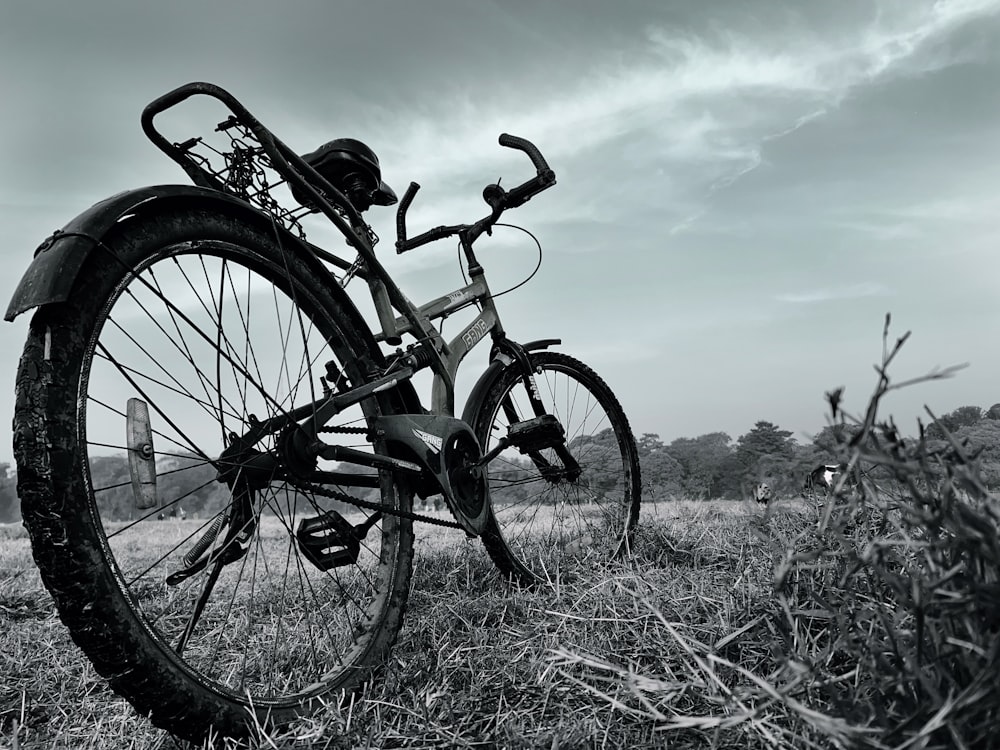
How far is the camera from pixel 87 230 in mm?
1338

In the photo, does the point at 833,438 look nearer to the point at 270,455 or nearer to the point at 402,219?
the point at 270,455

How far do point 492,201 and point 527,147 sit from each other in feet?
1.00

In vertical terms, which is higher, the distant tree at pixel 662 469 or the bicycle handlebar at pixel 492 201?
the bicycle handlebar at pixel 492 201

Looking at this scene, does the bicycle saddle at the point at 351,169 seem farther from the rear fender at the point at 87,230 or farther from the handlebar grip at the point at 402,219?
the handlebar grip at the point at 402,219

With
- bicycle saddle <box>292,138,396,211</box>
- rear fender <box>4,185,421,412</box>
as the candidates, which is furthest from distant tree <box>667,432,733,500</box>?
rear fender <box>4,185,421,412</box>

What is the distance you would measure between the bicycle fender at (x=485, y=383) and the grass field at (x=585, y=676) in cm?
72

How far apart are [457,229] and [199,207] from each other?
63.1 inches

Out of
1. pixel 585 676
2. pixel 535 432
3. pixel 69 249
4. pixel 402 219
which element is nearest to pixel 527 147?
pixel 402 219

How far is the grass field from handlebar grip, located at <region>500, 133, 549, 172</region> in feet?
5.97

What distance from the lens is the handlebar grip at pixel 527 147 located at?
313 cm

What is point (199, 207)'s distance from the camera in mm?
1598

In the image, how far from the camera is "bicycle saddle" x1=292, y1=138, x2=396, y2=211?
7.42ft

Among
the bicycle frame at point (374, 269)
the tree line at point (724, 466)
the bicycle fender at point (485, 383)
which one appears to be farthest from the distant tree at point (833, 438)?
the bicycle fender at point (485, 383)

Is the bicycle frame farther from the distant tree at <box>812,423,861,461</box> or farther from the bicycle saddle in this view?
the distant tree at <box>812,423,861,461</box>
